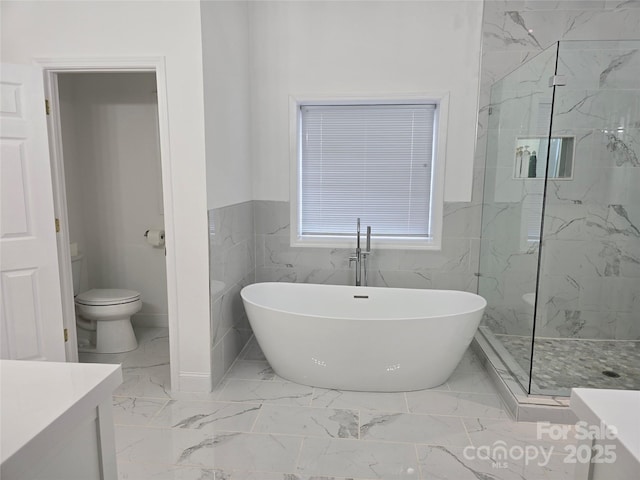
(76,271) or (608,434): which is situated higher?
(608,434)

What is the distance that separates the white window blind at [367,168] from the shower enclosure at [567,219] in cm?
56

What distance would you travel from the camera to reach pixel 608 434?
0.92m

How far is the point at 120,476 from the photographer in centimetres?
212

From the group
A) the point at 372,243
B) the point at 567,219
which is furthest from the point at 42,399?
the point at 567,219

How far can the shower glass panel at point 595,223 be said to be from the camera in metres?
3.17

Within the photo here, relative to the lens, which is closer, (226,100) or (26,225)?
(26,225)

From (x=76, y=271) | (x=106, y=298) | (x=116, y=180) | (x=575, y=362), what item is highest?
(x=116, y=180)

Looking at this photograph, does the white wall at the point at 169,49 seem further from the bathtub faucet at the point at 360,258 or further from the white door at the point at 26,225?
the bathtub faucet at the point at 360,258

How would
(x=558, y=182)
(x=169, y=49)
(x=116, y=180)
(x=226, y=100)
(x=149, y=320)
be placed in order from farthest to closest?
1. (x=149, y=320)
2. (x=116, y=180)
3. (x=558, y=182)
4. (x=226, y=100)
5. (x=169, y=49)

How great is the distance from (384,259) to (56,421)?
3.12 metres

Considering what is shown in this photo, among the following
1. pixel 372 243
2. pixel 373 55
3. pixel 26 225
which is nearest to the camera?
pixel 26 225

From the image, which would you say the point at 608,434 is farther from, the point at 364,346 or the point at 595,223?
the point at 595,223

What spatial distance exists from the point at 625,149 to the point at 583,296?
3.90 ft

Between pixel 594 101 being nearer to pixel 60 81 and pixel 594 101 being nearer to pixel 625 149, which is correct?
pixel 625 149
